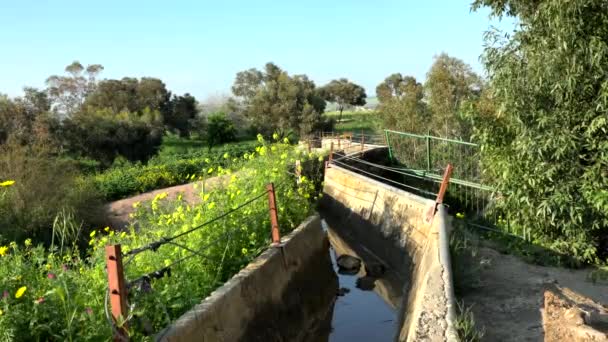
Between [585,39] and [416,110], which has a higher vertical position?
[585,39]

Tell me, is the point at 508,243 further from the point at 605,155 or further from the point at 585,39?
the point at 585,39

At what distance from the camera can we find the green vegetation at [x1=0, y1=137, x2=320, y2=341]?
137 inches

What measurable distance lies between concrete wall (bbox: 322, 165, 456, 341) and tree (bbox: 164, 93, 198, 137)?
41808 mm

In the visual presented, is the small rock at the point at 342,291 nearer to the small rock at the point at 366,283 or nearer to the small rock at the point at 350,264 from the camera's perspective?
the small rock at the point at 366,283

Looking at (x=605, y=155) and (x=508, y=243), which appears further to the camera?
(x=508, y=243)

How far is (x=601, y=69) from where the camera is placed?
679 cm

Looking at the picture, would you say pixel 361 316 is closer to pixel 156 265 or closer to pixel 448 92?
pixel 156 265

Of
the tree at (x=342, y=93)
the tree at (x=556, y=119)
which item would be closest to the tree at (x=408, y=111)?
the tree at (x=556, y=119)

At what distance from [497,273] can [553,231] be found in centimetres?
155

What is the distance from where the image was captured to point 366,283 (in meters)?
9.30

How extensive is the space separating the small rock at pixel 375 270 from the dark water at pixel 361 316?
0.12 m

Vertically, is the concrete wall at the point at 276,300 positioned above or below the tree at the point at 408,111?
below

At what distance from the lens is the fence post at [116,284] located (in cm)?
356

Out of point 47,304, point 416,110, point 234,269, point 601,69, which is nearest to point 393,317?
point 234,269
